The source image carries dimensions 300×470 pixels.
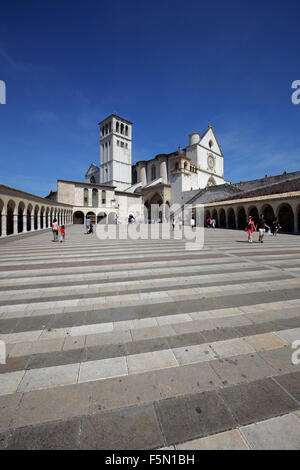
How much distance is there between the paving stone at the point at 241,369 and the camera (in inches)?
87.2

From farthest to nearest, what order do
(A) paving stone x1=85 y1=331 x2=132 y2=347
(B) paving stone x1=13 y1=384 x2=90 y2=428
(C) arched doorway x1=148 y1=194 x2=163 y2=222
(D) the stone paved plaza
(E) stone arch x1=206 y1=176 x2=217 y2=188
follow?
(E) stone arch x1=206 y1=176 x2=217 y2=188, (C) arched doorway x1=148 y1=194 x2=163 y2=222, (A) paving stone x1=85 y1=331 x2=132 y2=347, (B) paving stone x1=13 y1=384 x2=90 y2=428, (D) the stone paved plaza

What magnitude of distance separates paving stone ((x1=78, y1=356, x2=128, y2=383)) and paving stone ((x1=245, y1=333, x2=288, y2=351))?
68.7 inches

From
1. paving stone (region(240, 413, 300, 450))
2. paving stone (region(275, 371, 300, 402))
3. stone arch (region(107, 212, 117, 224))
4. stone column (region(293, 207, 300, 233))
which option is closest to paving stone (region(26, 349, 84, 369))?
paving stone (region(240, 413, 300, 450))

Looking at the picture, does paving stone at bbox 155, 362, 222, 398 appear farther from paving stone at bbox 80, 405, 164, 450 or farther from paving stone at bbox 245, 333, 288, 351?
paving stone at bbox 245, 333, 288, 351

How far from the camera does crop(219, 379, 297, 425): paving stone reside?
1.78 metres

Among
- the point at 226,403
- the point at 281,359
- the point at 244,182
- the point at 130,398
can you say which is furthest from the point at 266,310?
the point at 244,182

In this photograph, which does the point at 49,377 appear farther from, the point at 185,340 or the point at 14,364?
the point at 185,340

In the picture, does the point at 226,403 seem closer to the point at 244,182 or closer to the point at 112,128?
the point at 244,182

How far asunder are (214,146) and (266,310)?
61.6 m

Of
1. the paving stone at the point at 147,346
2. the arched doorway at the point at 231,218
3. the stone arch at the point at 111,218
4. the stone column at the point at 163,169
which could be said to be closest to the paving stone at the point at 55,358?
the paving stone at the point at 147,346

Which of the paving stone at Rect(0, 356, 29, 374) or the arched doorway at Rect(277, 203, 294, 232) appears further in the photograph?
the arched doorway at Rect(277, 203, 294, 232)

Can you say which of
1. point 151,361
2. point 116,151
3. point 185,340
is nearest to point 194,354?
point 185,340

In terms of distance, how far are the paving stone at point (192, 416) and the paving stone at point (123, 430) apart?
0.10m

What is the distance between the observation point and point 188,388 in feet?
6.85
